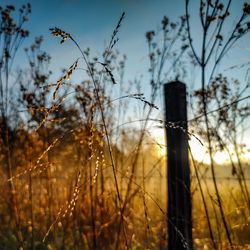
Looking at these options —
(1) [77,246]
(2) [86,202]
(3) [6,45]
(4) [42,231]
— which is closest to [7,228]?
(4) [42,231]

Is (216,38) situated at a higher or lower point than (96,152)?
higher

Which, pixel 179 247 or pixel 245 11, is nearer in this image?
pixel 245 11

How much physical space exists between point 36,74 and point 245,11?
7.23 feet

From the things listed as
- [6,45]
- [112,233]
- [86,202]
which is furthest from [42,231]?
[6,45]

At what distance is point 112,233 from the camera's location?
12.8 ft

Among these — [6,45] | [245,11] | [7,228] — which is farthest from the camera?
[7,228]

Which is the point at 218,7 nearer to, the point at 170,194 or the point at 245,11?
the point at 245,11

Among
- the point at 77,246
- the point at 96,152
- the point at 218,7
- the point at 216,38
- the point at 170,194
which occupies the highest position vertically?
the point at 218,7

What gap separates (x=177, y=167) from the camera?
312 cm

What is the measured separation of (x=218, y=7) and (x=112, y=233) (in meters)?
2.48

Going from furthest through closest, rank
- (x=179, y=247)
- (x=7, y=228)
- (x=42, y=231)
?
(x=7, y=228)
(x=42, y=231)
(x=179, y=247)

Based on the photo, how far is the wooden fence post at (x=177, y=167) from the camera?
302 centimetres

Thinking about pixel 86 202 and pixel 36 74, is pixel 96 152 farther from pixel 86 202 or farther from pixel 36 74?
pixel 86 202

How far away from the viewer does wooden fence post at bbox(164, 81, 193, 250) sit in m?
3.02
